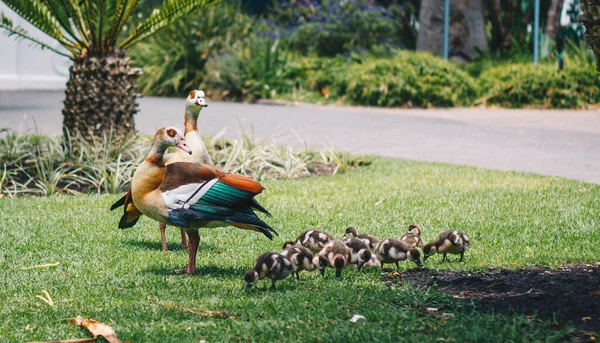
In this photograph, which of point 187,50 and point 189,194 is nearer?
point 189,194

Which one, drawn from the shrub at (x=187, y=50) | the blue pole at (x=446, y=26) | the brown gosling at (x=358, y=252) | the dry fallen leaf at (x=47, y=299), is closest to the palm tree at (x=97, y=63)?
the dry fallen leaf at (x=47, y=299)

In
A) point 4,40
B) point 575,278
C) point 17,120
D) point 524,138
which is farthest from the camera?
point 4,40

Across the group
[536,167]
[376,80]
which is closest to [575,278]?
[536,167]

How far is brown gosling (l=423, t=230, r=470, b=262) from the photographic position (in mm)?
5672

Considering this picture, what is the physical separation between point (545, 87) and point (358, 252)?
1497cm

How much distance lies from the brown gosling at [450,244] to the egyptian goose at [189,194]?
1.14 meters

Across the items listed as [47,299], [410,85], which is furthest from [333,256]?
[410,85]

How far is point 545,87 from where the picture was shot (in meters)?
19.4

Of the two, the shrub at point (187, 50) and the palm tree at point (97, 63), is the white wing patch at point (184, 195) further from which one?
the shrub at point (187, 50)

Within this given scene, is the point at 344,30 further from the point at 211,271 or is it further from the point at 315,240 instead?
the point at 211,271

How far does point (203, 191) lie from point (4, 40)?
2049 cm

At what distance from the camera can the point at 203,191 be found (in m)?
5.33

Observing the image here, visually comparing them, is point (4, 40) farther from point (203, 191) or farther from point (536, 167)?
point (203, 191)

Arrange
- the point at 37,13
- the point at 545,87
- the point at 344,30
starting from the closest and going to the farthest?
the point at 37,13 → the point at 545,87 → the point at 344,30
